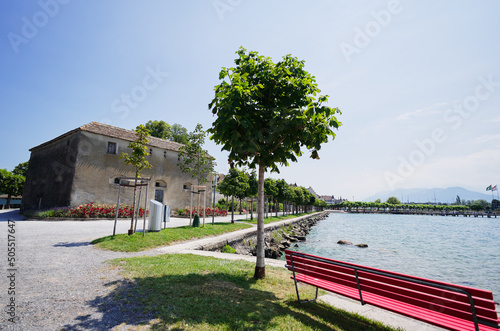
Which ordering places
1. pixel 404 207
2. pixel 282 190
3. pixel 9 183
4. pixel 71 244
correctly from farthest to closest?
1. pixel 404 207
2. pixel 282 190
3. pixel 9 183
4. pixel 71 244

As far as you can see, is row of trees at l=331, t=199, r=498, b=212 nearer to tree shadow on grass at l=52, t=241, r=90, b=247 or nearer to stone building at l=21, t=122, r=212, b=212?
stone building at l=21, t=122, r=212, b=212

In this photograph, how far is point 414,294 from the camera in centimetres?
311

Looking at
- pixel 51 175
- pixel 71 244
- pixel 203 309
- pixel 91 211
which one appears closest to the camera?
pixel 203 309

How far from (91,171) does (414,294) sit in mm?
25073

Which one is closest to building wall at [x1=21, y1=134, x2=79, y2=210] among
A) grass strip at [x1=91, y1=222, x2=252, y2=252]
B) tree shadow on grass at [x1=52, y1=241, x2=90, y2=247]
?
tree shadow on grass at [x1=52, y1=241, x2=90, y2=247]

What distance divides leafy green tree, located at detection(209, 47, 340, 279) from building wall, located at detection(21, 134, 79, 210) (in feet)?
70.2

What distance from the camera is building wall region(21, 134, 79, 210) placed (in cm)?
2131

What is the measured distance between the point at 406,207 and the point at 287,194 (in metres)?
114

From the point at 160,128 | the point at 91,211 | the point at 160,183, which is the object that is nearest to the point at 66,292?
the point at 91,211

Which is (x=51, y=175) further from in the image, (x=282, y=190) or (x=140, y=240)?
(x=282, y=190)

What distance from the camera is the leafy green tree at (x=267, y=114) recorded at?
5.19m

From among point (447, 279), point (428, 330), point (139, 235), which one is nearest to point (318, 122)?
point (428, 330)

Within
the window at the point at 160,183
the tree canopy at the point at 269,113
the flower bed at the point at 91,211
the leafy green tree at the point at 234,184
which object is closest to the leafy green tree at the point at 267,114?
the tree canopy at the point at 269,113

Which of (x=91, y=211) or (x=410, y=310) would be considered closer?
(x=410, y=310)
